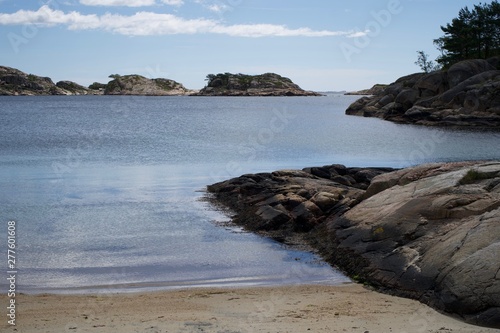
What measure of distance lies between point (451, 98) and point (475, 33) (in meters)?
23.1

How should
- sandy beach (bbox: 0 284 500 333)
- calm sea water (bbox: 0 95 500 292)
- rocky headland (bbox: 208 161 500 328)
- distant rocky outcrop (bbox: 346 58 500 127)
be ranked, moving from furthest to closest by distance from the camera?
distant rocky outcrop (bbox: 346 58 500 127), calm sea water (bbox: 0 95 500 292), rocky headland (bbox: 208 161 500 328), sandy beach (bbox: 0 284 500 333)

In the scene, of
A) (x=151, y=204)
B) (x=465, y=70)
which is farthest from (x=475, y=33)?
(x=151, y=204)

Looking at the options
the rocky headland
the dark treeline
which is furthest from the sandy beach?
the dark treeline

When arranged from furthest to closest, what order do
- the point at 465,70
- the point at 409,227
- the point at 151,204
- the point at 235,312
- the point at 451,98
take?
the point at 465,70 → the point at 451,98 → the point at 151,204 → the point at 409,227 → the point at 235,312

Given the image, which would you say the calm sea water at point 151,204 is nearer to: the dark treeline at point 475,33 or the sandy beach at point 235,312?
the sandy beach at point 235,312

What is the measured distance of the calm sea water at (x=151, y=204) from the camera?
670 inches

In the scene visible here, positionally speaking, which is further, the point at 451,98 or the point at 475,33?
the point at 475,33

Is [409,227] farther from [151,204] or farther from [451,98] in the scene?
[451,98]

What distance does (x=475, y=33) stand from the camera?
95.6 meters

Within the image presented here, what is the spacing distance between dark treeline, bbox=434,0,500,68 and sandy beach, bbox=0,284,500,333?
8877cm

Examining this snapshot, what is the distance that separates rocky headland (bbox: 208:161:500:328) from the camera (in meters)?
12.8

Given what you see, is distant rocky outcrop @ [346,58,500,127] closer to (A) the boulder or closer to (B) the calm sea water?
(A) the boulder

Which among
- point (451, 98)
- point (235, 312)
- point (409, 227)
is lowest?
point (235, 312)

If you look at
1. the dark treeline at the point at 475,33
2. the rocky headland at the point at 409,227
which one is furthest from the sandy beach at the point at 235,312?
the dark treeline at the point at 475,33
